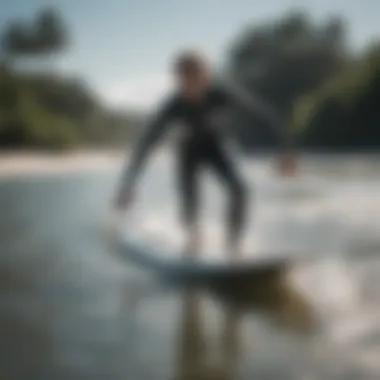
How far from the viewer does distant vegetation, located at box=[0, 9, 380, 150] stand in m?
1.16

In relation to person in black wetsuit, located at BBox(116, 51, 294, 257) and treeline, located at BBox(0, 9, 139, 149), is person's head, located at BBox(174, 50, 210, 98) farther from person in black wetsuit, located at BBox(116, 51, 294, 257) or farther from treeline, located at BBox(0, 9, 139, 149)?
treeline, located at BBox(0, 9, 139, 149)

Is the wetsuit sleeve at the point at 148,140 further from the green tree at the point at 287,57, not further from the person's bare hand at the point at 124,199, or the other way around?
the green tree at the point at 287,57

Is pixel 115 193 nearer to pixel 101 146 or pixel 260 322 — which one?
pixel 101 146

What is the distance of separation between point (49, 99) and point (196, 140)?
0.90 feet

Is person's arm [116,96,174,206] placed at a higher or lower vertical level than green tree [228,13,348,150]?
lower

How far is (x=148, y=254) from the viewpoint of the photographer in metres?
1.16

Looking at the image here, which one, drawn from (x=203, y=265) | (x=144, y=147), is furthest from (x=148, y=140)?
(x=203, y=265)

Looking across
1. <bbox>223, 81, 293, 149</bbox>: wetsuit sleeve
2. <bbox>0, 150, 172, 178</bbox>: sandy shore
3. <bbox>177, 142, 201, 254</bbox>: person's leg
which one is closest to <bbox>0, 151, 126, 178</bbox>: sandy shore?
<bbox>0, 150, 172, 178</bbox>: sandy shore

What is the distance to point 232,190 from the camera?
3.78 feet

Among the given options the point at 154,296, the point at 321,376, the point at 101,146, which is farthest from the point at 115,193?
the point at 321,376

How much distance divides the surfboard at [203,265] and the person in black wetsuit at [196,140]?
0.02 m

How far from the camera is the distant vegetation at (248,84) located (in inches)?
45.7

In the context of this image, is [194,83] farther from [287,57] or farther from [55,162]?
[55,162]

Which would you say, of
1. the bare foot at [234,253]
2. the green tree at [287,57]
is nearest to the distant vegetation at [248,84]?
the green tree at [287,57]
